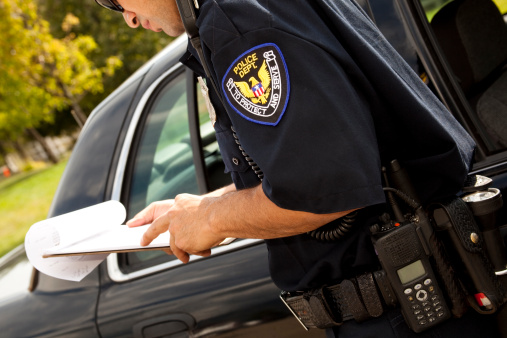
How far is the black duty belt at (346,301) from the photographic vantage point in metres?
1.09

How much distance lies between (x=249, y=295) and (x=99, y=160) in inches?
30.7

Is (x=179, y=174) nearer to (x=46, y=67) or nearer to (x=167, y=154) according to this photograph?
(x=167, y=154)

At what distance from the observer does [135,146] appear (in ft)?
6.31

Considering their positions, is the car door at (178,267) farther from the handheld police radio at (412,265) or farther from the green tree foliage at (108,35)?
the green tree foliage at (108,35)

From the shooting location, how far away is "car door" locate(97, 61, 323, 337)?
1612mm

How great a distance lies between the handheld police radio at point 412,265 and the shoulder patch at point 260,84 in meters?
0.31

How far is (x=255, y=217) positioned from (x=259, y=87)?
10.0 inches

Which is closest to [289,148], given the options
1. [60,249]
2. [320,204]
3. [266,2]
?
[320,204]

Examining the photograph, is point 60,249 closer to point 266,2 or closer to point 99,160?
point 99,160

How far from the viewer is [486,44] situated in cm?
213

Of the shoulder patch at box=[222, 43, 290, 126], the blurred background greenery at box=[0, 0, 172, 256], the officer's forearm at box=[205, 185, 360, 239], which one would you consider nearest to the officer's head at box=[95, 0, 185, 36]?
the shoulder patch at box=[222, 43, 290, 126]

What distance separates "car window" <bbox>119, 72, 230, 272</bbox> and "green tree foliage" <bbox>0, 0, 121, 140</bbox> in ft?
40.2

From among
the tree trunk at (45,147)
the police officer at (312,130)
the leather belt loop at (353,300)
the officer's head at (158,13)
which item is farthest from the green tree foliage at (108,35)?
the leather belt loop at (353,300)

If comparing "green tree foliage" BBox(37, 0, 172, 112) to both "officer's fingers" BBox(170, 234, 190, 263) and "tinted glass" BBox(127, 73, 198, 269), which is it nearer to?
"tinted glass" BBox(127, 73, 198, 269)
